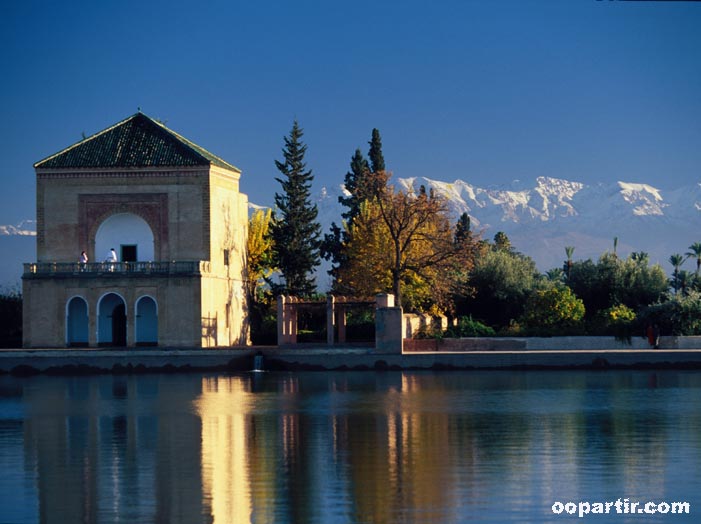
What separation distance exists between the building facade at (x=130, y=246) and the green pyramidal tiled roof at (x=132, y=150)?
40mm

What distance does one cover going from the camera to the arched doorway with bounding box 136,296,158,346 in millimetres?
47250

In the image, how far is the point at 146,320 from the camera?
156ft

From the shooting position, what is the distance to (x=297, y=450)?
2070 cm

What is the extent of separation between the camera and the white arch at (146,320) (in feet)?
155

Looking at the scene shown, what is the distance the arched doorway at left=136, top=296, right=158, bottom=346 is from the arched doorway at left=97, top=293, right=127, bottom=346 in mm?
684

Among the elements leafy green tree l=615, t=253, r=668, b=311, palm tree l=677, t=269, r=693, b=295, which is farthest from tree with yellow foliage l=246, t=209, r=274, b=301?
palm tree l=677, t=269, r=693, b=295

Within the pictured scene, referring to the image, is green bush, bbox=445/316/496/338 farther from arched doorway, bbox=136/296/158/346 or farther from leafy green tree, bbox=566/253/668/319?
arched doorway, bbox=136/296/158/346

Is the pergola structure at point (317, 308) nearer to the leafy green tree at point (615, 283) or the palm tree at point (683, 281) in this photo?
A: the leafy green tree at point (615, 283)

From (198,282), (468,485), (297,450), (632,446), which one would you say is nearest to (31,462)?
(297,450)

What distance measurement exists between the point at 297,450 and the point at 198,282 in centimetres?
2561

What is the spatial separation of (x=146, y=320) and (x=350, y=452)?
28354 millimetres

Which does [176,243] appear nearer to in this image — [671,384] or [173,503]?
[671,384]

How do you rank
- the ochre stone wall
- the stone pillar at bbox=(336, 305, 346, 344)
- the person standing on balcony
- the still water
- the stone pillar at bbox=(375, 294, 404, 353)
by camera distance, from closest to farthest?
1. the still water
2. the stone pillar at bbox=(375, 294, 404, 353)
3. the stone pillar at bbox=(336, 305, 346, 344)
4. the ochre stone wall
5. the person standing on balcony

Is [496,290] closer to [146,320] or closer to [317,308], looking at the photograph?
[317,308]
